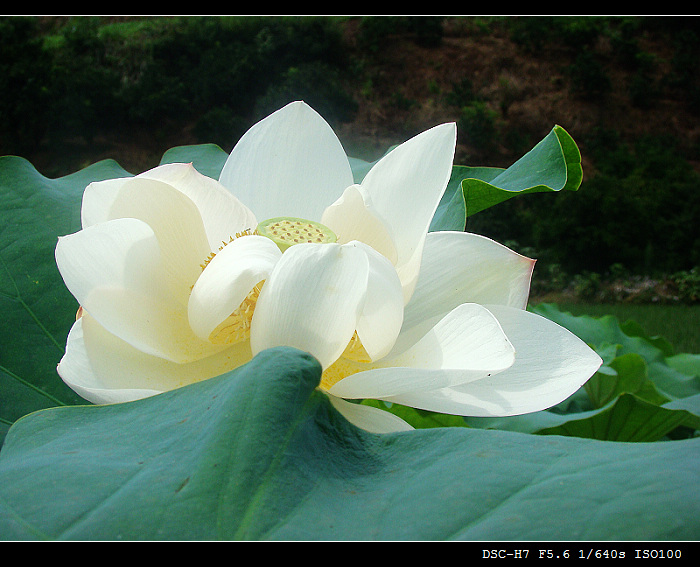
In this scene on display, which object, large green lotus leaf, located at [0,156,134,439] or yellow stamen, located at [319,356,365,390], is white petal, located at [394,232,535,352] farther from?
large green lotus leaf, located at [0,156,134,439]

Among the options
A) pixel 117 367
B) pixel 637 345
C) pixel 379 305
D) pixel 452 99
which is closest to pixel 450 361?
pixel 379 305

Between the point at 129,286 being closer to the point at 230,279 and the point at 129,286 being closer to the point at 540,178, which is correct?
the point at 230,279

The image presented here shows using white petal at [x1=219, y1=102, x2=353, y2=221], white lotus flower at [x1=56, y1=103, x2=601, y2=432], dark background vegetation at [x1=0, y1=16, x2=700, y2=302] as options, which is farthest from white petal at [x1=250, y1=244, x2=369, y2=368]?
dark background vegetation at [x1=0, y1=16, x2=700, y2=302]

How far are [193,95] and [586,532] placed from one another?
6.94 m

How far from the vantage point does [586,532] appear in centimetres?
17

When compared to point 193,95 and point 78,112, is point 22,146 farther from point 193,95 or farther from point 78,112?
point 193,95

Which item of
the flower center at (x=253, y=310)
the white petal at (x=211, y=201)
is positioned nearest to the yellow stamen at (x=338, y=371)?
the flower center at (x=253, y=310)

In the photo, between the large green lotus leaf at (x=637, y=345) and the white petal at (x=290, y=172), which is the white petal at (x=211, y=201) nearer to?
the white petal at (x=290, y=172)

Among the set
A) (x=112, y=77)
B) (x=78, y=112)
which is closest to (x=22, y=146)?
(x=78, y=112)

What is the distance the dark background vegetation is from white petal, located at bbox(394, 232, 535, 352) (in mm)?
4948

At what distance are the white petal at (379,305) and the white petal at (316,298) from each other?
0.02 m

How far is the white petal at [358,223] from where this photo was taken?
35cm

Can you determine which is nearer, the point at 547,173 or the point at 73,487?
the point at 73,487

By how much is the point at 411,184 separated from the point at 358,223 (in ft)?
0.12
